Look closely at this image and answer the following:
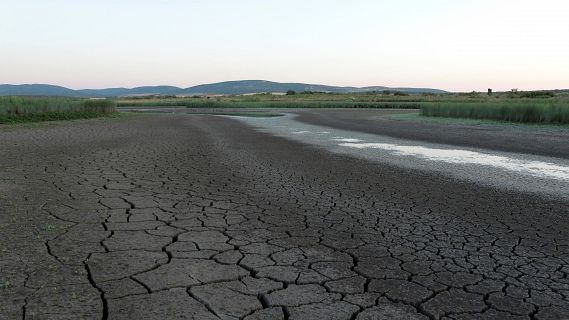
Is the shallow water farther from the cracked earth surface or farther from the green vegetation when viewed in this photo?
the green vegetation

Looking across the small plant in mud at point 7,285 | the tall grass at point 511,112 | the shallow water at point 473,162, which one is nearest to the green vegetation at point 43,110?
the shallow water at point 473,162

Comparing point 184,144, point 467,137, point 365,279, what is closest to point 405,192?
point 365,279

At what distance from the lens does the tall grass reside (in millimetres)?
24688

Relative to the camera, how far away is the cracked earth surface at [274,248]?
3.11 metres

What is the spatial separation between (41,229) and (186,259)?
1928mm

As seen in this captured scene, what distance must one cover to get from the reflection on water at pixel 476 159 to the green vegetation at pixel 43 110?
62.3ft

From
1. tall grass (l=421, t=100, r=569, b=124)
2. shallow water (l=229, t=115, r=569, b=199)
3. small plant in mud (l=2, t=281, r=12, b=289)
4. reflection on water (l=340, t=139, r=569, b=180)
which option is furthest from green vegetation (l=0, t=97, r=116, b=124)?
tall grass (l=421, t=100, r=569, b=124)

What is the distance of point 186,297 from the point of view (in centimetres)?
321

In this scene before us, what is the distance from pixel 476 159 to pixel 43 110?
25.5m

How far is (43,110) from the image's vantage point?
90.2ft

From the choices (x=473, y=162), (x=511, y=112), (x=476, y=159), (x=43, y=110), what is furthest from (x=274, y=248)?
(x=43, y=110)

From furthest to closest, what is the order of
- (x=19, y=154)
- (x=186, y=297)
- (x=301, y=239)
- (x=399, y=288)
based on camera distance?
(x=19, y=154) → (x=301, y=239) → (x=399, y=288) → (x=186, y=297)

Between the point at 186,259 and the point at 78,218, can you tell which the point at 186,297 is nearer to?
the point at 186,259

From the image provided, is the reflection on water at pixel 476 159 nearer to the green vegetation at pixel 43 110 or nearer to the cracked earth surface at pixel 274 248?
the cracked earth surface at pixel 274 248
